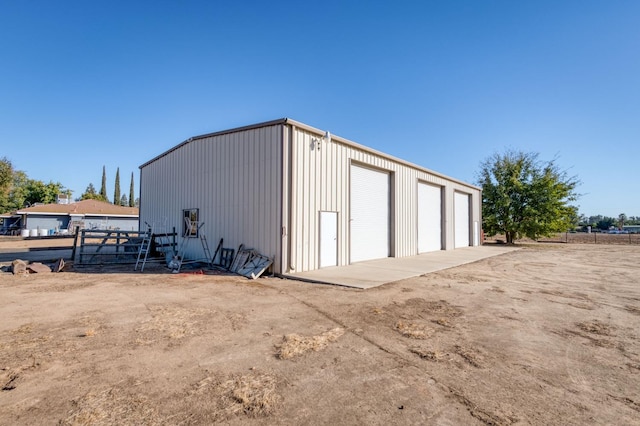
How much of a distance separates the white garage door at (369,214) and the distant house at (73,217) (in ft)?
106

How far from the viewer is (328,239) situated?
11.4 m

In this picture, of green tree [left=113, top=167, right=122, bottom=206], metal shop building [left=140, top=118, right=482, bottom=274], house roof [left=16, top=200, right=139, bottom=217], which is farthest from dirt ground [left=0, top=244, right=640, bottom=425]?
green tree [left=113, top=167, right=122, bottom=206]

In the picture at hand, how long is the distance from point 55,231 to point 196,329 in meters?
42.0

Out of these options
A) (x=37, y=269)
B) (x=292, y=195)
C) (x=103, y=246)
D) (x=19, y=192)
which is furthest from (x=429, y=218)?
(x=19, y=192)

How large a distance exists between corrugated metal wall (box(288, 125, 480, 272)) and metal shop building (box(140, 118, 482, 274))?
0.03 m

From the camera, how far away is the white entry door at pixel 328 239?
1117 centimetres

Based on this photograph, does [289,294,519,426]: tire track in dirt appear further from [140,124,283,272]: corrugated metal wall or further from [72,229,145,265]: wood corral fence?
[72,229,145,265]: wood corral fence

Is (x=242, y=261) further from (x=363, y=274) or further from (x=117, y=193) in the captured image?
(x=117, y=193)

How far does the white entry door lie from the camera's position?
36.7ft

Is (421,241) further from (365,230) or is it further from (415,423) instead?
(415,423)

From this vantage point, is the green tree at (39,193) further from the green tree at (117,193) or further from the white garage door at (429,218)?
the white garage door at (429,218)

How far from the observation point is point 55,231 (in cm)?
3541

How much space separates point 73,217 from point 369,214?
38671mm

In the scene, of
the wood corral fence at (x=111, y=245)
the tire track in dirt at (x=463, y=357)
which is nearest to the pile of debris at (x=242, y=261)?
the wood corral fence at (x=111, y=245)
